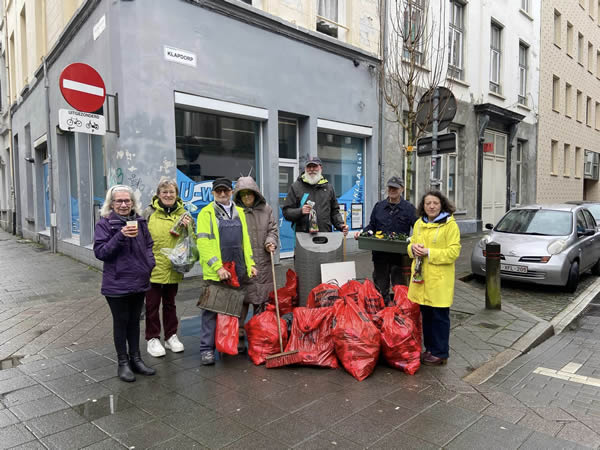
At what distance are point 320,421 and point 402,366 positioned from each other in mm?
1173

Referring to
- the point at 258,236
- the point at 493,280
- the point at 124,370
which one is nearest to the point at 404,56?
the point at 493,280

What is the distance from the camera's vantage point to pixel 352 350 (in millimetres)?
3807

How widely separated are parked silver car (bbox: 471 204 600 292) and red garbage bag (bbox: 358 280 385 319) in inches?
167

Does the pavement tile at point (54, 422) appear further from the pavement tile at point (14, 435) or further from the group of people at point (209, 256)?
the group of people at point (209, 256)

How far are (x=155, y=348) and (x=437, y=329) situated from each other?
8.99ft

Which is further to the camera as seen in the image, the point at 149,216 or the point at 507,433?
the point at 149,216

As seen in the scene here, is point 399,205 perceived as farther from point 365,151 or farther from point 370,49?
point 370,49

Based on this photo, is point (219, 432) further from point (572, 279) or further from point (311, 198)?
point (572, 279)

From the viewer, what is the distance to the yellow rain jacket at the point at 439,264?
3.93m

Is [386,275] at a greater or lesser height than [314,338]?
greater

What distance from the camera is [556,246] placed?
7488 mm

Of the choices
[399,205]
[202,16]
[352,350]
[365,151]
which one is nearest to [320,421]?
[352,350]

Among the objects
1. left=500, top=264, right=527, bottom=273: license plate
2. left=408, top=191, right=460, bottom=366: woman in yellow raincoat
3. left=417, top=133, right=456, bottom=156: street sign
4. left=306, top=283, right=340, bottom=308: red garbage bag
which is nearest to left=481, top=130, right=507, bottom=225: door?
left=500, top=264, right=527, bottom=273: license plate

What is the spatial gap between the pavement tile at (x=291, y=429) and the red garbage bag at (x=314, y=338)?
34.6 inches
